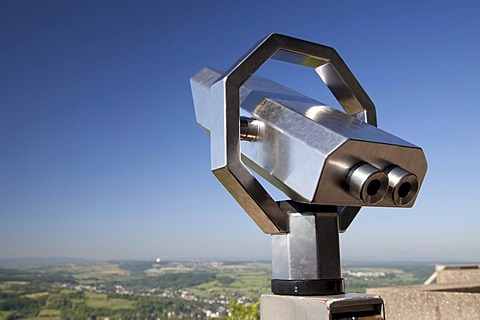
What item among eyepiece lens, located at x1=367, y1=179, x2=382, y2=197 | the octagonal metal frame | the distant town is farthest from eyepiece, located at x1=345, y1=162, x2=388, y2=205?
the distant town

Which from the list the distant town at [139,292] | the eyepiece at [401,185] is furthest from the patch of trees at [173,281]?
the eyepiece at [401,185]

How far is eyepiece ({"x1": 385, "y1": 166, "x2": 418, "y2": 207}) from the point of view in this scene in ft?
2.15

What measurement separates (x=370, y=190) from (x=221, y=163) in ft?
0.67

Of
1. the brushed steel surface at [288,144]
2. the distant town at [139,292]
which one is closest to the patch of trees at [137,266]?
the distant town at [139,292]

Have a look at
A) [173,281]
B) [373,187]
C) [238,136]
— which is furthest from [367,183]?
[173,281]

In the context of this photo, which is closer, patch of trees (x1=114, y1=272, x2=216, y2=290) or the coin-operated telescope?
the coin-operated telescope

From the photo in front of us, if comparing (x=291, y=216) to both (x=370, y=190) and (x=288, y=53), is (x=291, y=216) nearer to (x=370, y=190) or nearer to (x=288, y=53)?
(x=370, y=190)

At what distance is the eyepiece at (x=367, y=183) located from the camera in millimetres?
624

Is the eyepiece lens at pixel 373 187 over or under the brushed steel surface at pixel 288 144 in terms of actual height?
under

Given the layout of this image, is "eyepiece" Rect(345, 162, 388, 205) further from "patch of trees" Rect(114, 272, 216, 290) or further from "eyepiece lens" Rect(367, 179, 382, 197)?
"patch of trees" Rect(114, 272, 216, 290)

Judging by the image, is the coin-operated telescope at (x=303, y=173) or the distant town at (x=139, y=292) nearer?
the coin-operated telescope at (x=303, y=173)

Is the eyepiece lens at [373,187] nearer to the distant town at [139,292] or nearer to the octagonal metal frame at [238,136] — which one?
the octagonal metal frame at [238,136]

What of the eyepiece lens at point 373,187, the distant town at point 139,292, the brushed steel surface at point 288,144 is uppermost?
the brushed steel surface at point 288,144

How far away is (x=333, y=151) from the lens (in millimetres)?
615
